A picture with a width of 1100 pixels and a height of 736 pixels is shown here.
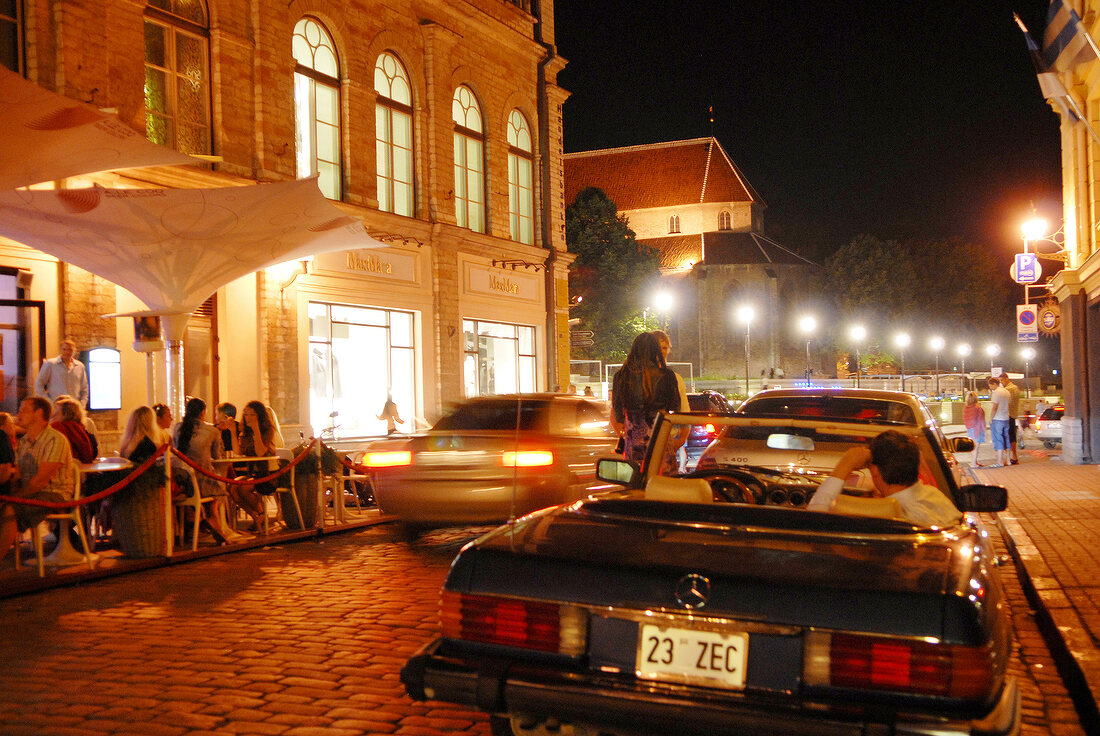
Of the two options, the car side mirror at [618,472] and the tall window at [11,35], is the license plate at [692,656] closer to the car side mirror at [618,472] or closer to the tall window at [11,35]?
the car side mirror at [618,472]

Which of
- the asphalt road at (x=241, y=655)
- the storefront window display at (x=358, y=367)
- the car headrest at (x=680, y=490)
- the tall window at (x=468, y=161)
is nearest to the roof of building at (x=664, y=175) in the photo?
the tall window at (x=468, y=161)

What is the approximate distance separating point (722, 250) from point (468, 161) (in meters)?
56.4

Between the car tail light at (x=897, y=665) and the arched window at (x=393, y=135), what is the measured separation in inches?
804

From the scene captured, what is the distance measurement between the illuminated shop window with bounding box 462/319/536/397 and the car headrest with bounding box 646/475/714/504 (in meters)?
20.0

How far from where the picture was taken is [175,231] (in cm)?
1190

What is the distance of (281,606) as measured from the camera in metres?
7.51

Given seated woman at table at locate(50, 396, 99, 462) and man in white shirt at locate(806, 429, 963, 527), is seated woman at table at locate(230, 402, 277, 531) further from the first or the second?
man in white shirt at locate(806, 429, 963, 527)

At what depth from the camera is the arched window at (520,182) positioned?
27.6 metres

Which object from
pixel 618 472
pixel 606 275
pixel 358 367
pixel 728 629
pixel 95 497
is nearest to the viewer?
pixel 728 629

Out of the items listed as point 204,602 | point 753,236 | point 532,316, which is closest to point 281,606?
point 204,602

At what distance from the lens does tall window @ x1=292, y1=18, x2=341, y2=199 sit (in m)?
20.4

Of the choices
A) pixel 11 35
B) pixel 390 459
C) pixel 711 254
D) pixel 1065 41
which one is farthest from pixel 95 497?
pixel 711 254

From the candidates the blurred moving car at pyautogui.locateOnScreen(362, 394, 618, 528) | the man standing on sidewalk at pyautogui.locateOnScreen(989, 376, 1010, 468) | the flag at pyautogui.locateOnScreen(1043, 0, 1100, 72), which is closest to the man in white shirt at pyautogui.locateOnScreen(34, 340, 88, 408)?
the blurred moving car at pyautogui.locateOnScreen(362, 394, 618, 528)

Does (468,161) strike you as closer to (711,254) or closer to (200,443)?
(200,443)
